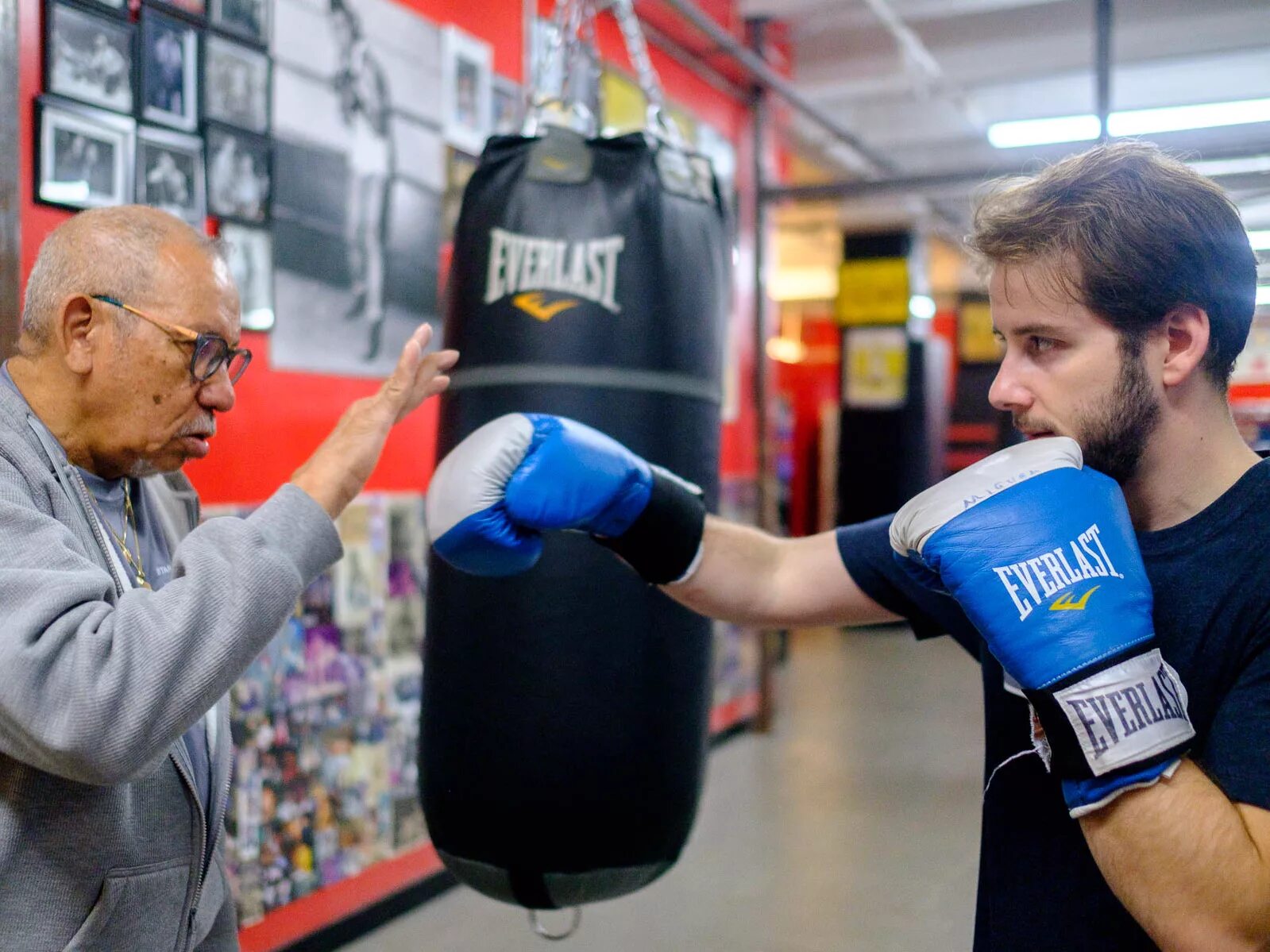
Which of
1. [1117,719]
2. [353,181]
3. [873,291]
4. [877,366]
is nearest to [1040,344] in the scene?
[1117,719]

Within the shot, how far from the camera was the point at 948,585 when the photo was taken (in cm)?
105

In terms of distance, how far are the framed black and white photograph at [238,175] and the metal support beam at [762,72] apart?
1.46 m

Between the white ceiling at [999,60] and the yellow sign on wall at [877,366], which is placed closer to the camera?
the white ceiling at [999,60]

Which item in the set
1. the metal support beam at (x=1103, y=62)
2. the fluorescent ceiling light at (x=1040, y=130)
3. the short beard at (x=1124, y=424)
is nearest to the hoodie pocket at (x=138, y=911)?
the short beard at (x=1124, y=424)

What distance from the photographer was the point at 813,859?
3.29 metres

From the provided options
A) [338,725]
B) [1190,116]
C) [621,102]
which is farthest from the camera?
[1190,116]

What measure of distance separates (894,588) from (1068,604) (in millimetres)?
427

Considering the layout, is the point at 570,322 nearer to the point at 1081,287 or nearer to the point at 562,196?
the point at 562,196

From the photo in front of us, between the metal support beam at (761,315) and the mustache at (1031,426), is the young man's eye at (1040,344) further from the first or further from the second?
the metal support beam at (761,315)

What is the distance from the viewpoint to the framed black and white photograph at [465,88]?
9.54ft

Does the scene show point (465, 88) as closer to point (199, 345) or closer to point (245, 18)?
point (245, 18)

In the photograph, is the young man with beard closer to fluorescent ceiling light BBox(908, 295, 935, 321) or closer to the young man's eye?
the young man's eye

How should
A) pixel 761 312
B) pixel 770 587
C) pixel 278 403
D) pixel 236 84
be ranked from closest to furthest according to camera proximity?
pixel 770 587 → pixel 236 84 → pixel 278 403 → pixel 761 312

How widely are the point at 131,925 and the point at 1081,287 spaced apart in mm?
1178
